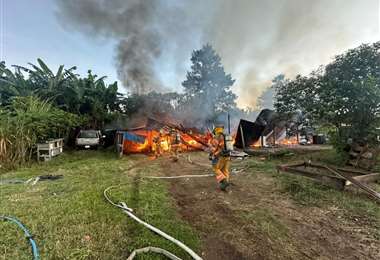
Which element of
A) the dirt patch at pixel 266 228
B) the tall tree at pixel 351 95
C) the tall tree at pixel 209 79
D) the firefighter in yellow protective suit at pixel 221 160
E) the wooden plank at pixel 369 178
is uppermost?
the tall tree at pixel 209 79

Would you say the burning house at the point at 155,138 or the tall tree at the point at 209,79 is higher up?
the tall tree at the point at 209,79

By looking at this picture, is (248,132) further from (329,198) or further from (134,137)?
(329,198)

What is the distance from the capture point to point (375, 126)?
7703 millimetres

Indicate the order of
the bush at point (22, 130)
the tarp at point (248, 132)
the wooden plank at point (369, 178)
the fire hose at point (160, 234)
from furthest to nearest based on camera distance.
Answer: the tarp at point (248, 132)
the bush at point (22, 130)
the wooden plank at point (369, 178)
the fire hose at point (160, 234)

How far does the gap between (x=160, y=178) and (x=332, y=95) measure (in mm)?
9087

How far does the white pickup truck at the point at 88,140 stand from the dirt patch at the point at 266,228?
12410mm

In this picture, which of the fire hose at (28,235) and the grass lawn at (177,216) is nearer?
the fire hose at (28,235)

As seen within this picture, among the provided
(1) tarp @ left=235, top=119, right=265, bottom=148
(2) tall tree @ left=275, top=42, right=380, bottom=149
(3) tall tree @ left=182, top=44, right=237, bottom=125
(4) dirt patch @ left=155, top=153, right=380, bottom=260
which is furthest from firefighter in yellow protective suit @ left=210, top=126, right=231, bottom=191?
(3) tall tree @ left=182, top=44, right=237, bottom=125

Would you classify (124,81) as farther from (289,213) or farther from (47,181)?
(289,213)

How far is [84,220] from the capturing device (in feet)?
11.9

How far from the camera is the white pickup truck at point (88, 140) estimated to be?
49.6ft

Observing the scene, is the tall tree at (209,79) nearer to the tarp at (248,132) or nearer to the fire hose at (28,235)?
the tarp at (248,132)

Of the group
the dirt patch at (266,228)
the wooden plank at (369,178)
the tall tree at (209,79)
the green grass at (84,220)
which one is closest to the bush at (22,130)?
the green grass at (84,220)

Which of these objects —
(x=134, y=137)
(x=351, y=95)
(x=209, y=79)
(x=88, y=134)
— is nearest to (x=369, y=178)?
(x=351, y=95)
